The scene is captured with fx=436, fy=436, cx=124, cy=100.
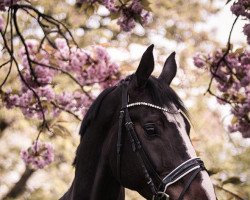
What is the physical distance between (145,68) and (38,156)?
9.50 feet

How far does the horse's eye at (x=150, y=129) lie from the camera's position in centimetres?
262

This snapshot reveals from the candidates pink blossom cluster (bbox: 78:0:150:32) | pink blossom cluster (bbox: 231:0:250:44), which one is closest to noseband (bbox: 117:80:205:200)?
pink blossom cluster (bbox: 78:0:150:32)

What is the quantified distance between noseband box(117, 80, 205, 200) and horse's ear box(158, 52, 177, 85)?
0.30 metres

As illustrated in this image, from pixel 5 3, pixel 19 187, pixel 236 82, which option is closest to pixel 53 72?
pixel 5 3

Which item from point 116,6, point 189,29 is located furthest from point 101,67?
point 189,29

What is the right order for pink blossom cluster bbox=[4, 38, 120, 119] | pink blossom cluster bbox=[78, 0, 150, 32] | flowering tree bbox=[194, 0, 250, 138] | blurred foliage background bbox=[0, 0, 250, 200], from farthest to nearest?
blurred foliage background bbox=[0, 0, 250, 200] < pink blossom cluster bbox=[4, 38, 120, 119] < flowering tree bbox=[194, 0, 250, 138] < pink blossom cluster bbox=[78, 0, 150, 32]

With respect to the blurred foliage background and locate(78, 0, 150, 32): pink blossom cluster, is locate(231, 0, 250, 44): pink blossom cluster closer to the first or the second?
locate(78, 0, 150, 32): pink blossom cluster

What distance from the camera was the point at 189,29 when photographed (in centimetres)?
1154

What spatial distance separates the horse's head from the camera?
242 cm

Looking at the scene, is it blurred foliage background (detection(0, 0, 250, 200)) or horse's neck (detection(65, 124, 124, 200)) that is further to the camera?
blurred foliage background (detection(0, 0, 250, 200))

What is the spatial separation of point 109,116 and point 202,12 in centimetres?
909

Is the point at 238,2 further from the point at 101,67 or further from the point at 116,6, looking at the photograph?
the point at 101,67

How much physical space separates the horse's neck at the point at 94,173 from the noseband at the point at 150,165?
8.0 inches

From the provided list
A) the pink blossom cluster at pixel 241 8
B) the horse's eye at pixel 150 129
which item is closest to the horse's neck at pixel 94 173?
the horse's eye at pixel 150 129
